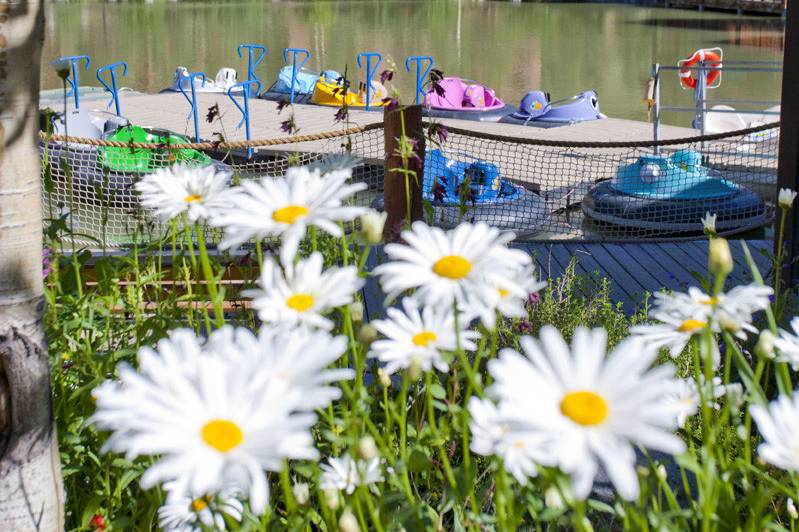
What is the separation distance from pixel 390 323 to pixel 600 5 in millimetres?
49262

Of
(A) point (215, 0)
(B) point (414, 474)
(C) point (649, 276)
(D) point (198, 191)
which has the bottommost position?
(C) point (649, 276)

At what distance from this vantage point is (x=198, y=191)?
119cm

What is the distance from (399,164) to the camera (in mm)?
3340

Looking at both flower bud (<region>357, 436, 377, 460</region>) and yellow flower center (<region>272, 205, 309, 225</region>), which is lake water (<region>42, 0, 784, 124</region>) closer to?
yellow flower center (<region>272, 205, 309, 225</region>)

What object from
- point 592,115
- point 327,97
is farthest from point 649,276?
point 327,97

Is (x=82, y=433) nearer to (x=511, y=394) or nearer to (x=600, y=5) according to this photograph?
(x=511, y=394)

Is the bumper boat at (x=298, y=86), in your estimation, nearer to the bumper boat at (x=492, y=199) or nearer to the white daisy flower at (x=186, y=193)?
the bumper boat at (x=492, y=199)

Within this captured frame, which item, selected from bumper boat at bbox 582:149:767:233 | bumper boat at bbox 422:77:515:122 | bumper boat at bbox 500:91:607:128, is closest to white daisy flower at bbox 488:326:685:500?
bumper boat at bbox 582:149:767:233

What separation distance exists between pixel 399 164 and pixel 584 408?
2.72 meters

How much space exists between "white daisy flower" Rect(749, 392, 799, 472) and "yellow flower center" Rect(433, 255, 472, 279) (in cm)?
27

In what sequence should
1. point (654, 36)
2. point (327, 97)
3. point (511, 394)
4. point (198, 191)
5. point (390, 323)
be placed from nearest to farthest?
point (511, 394) < point (390, 323) < point (198, 191) < point (327, 97) < point (654, 36)

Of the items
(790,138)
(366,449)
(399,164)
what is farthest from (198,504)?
(790,138)

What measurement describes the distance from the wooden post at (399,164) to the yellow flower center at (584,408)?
94.7 inches

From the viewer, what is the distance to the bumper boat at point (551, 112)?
11805 mm
